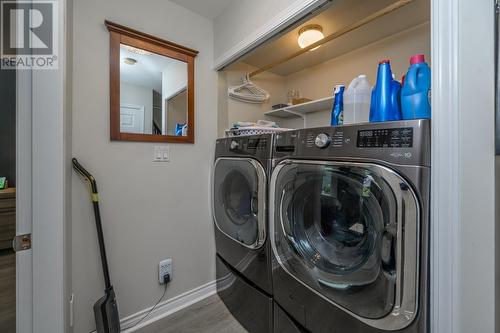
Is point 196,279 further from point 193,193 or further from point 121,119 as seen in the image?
point 121,119

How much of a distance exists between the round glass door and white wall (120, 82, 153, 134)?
0.99 meters

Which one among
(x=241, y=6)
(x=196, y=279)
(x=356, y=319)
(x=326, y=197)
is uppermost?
(x=241, y=6)

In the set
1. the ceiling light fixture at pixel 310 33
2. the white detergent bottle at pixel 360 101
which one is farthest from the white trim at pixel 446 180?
the ceiling light fixture at pixel 310 33

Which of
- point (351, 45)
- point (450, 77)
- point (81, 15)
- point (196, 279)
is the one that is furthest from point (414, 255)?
point (81, 15)

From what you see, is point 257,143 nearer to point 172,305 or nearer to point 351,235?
point 351,235

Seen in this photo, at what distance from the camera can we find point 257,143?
1.29 m

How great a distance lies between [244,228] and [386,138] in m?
1.00

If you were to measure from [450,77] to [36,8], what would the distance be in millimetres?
1306

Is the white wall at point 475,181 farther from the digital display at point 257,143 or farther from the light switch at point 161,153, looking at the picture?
the light switch at point 161,153

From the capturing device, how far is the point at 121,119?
1379 mm

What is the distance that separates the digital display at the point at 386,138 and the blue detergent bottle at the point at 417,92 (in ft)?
0.49

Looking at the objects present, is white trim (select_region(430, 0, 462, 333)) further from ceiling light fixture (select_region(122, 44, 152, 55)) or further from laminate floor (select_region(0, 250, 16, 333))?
ceiling light fixture (select_region(122, 44, 152, 55))

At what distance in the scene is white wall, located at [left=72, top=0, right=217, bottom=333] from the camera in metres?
1.26

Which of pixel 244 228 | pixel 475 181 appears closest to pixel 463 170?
pixel 475 181
